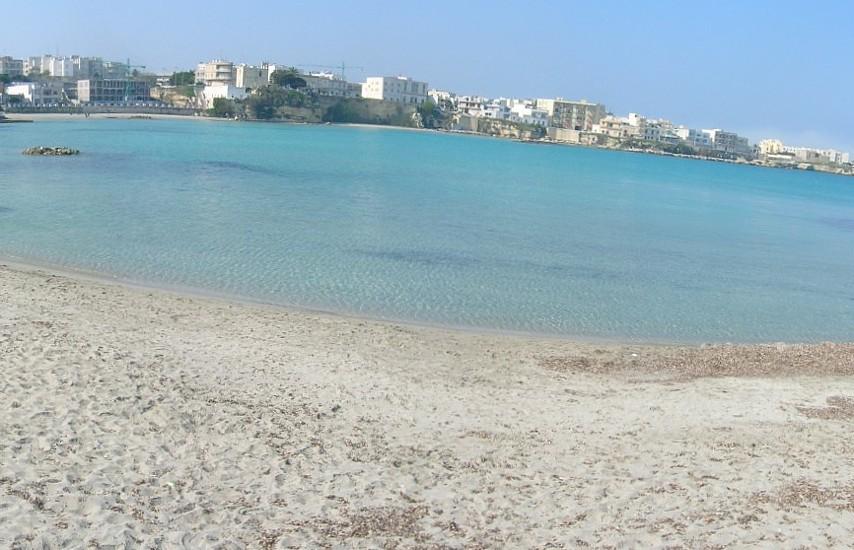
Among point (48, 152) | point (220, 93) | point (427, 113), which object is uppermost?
point (427, 113)

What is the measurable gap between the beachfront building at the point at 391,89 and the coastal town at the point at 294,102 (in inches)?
8.8

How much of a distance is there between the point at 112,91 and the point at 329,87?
146ft

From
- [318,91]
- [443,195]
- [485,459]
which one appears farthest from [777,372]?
[318,91]

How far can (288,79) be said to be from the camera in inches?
6398

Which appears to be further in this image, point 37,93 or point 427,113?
point 427,113

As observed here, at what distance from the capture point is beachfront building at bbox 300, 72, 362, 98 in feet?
564

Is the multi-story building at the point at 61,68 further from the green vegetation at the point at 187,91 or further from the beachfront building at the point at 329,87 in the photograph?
the beachfront building at the point at 329,87

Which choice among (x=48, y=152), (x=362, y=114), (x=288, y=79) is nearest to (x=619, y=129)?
(x=362, y=114)

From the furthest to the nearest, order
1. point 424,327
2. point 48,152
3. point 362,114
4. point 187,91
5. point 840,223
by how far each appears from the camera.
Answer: point 362,114 < point 187,91 < point 840,223 < point 48,152 < point 424,327

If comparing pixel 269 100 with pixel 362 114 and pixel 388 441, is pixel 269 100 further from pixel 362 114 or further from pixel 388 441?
pixel 388 441

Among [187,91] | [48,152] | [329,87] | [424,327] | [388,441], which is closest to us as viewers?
[388,441]

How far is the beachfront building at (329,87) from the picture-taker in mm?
172050

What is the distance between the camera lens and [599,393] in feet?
34.4

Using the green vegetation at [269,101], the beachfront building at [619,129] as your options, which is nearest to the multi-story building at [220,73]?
the green vegetation at [269,101]
